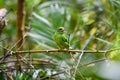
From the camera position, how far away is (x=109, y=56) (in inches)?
44.1

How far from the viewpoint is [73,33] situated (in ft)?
5.55

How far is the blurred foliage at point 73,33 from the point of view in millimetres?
1231

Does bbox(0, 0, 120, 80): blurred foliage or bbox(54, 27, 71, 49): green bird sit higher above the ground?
bbox(54, 27, 71, 49): green bird

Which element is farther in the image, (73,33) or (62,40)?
(73,33)

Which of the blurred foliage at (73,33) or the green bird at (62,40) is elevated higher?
the green bird at (62,40)

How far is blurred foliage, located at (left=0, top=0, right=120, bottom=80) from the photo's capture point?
4.04ft

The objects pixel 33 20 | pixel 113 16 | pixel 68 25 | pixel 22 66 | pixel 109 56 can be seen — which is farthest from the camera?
pixel 68 25

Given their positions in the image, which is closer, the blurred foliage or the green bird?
the green bird

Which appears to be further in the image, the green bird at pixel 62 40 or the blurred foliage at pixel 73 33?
the blurred foliage at pixel 73 33

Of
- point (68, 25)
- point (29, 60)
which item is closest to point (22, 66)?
point (29, 60)

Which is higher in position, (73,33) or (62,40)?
(62,40)

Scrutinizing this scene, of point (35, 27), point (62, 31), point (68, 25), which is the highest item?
point (62, 31)

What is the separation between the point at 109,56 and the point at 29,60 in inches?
10.4

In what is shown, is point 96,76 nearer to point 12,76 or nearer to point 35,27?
point 12,76
